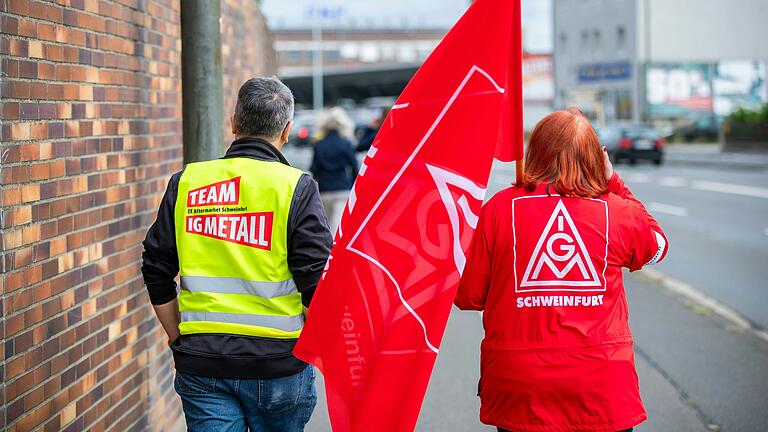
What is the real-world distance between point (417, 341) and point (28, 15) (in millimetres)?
1605

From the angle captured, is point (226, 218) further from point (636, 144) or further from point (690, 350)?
point (636, 144)

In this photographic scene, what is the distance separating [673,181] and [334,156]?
15.4 m

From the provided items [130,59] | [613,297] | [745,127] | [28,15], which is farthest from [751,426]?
[745,127]

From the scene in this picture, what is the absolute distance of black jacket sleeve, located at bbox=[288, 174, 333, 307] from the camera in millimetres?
2998

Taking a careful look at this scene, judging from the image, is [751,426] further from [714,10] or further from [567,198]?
[714,10]

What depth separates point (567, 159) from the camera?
3.01 m

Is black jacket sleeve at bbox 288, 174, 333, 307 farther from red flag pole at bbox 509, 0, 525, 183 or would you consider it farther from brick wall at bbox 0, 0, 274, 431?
brick wall at bbox 0, 0, 274, 431

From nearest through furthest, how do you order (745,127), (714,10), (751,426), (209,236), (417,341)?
(417,341) < (209,236) < (751,426) < (745,127) < (714,10)

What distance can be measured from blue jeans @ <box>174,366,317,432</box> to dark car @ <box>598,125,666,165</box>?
2953 cm

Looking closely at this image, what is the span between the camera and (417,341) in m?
2.83

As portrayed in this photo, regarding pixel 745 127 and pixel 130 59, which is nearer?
pixel 130 59

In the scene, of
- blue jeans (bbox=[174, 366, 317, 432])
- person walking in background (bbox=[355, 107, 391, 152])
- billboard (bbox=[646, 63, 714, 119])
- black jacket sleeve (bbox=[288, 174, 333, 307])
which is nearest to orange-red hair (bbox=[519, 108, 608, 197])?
black jacket sleeve (bbox=[288, 174, 333, 307])

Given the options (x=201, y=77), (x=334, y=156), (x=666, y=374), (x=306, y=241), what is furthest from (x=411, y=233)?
(x=334, y=156)

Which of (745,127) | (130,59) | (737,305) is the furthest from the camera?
(745,127)
